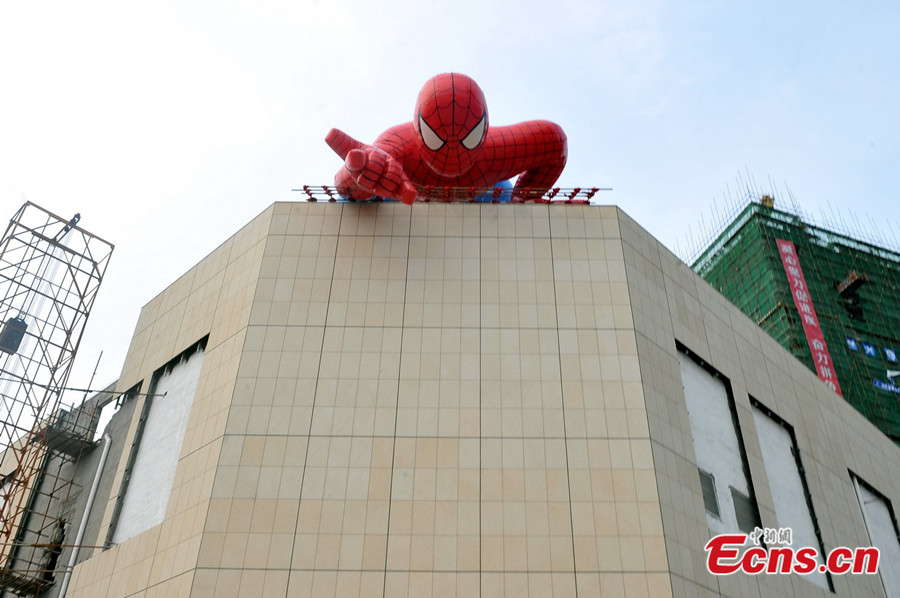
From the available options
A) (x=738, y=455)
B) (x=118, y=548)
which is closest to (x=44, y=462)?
(x=118, y=548)

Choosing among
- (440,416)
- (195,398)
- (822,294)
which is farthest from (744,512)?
(822,294)

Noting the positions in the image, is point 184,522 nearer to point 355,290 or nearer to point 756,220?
point 355,290

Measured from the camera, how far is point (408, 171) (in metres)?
24.0

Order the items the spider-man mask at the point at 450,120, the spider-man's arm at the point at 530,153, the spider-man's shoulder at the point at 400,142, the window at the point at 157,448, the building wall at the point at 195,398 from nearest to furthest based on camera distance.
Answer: the building wall at the point at 195,398 → the window at the point at 157,448 → the spider-man mask at the point at 450,120 → the spider-man's shoulder at the point at 400,142 → the spider-man's arm at the point at 530,153

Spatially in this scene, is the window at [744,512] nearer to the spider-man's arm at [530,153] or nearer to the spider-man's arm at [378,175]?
the spider-man's arm at [530,153]

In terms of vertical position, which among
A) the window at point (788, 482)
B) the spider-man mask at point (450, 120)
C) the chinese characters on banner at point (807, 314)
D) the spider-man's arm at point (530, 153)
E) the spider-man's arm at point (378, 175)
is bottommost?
the window at point (788, 482)

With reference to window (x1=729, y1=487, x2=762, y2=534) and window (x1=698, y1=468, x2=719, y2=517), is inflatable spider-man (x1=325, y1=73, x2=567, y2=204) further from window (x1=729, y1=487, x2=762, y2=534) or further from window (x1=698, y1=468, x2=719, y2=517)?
window (x1=729, y1=487, x2=762, y2=534)

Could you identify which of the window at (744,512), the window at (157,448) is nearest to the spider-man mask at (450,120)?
the window at (157,448)

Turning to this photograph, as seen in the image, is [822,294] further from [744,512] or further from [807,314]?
[744,512]

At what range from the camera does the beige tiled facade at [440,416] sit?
663 inches

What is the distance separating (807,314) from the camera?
44.4m

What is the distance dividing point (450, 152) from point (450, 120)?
1.15 meters

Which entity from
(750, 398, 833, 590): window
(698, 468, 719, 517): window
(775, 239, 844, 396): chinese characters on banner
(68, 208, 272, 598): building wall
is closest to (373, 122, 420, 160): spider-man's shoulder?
(68, 208, 272, 598): building wall

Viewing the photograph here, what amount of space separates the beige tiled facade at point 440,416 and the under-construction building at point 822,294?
21.6m
